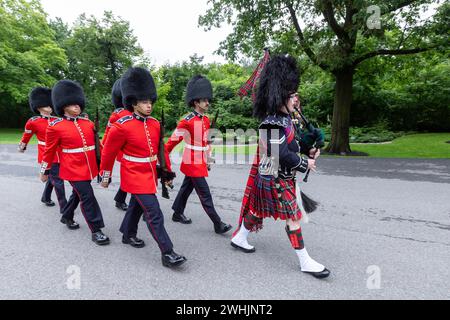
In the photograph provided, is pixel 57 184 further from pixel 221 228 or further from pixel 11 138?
pixel 11 138

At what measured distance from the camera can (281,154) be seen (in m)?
3.23

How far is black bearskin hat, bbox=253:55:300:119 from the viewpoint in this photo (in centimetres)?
323

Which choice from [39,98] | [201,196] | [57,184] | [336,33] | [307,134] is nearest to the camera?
[307,134]

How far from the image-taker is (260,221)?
376 cm

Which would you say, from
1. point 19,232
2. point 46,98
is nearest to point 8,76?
point 46,98

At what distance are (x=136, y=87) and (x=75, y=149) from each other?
1.32 m

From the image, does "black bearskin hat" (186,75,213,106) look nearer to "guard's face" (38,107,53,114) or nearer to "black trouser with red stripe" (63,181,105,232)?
"black trouser with red stripe" (63,181,105,232)

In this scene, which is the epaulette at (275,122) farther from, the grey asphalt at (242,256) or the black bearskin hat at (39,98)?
the black bearskin hat at (39,98)

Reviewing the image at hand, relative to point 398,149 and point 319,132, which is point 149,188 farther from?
point 398,149

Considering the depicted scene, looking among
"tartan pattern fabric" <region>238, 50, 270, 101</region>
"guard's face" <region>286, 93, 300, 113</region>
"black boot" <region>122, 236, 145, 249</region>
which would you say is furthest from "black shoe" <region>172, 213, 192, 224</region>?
"guard's face" <region>286, 93, 300, 113</region>

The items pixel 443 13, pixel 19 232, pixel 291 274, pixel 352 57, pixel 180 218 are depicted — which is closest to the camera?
pixel 291 274

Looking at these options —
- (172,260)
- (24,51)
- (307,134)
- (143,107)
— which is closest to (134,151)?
(143,107)

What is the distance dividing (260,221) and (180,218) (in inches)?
61.0

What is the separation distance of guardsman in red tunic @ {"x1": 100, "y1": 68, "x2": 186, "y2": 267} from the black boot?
515 millimetres
